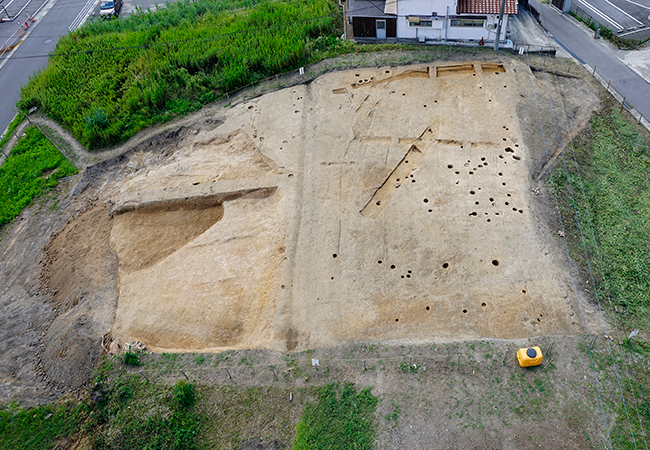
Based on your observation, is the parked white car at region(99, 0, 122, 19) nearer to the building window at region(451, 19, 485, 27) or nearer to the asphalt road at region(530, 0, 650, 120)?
the building window at region(451, 19, 485, 27)

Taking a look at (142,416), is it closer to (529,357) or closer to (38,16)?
(529,357)

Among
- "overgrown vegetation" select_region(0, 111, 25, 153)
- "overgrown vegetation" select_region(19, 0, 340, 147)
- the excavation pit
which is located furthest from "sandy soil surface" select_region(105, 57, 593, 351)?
"overgrown vegetation" select_region(0, 111, 25, 153)

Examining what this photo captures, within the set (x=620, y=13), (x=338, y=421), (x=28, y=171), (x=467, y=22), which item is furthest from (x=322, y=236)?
(x=620, y=13)

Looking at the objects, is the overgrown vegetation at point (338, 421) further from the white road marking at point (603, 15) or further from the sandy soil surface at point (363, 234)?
the white road marking at point (603, 15)

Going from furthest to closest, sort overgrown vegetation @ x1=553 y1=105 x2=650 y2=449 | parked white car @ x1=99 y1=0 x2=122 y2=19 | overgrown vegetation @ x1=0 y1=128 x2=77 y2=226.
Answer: parked white car @ x1=99 y1=0 x2=122 y2=19, overgrown vegetation @ x1=0 y1=128 x2=77 y2=226, overgrown vegetation @ x1=553 y1=105 x2=650 y2=449

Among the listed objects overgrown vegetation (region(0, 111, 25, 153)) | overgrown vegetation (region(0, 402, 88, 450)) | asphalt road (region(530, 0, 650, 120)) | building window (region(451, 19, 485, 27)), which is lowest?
asphalt road (region(530, 0, 650, 120))

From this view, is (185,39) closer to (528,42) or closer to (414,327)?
(528,42)

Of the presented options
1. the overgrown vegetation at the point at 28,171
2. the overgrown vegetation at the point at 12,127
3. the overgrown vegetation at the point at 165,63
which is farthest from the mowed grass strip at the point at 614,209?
the overgrown vegetation at the point at 12,127
